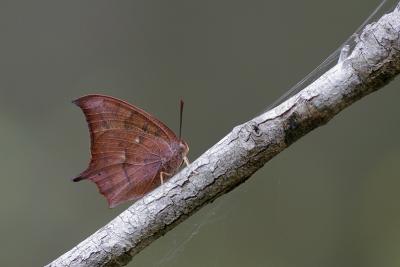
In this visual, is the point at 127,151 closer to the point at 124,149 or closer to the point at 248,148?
the point at 124,149

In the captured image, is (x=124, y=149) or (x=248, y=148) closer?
(x=248, y=148)

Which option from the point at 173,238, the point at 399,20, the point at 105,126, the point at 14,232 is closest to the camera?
the point at 399,20

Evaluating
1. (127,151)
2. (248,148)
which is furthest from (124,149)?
(248,148)

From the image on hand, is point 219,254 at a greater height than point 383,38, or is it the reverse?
point 219,254

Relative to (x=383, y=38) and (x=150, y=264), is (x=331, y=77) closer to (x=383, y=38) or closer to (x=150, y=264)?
(x=383, y=38)

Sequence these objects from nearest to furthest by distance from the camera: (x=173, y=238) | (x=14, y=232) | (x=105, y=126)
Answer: (x=105, y=126) → (x=173, y=238) → (x=14, y=232)

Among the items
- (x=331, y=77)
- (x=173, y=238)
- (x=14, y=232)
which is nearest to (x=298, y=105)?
(x=331, y=77)

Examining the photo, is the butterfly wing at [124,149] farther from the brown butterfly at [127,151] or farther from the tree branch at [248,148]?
the tree branch at [248,148]

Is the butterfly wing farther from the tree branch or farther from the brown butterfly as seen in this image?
the tree branch
